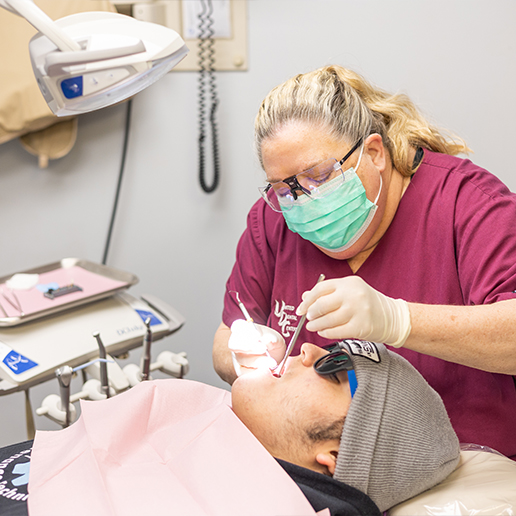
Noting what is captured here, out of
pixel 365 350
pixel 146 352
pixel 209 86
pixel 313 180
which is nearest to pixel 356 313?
pixel 365 350

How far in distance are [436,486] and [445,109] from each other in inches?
56.3

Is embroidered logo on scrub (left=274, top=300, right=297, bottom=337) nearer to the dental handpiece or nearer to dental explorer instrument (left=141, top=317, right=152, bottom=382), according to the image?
dental explorer instrument (left=141, top=317, right=152, bottom=382)

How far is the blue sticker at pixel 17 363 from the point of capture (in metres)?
1.29

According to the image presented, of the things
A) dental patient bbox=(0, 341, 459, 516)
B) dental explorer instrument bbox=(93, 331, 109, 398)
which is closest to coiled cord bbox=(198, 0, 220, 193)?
dental explorer instrument bbox=(93, 331, 109, 398)

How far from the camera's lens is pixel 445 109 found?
1.98m

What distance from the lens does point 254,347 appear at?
1.18 meters

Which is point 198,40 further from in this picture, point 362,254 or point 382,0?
point 362,254

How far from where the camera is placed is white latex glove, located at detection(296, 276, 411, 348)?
956mm

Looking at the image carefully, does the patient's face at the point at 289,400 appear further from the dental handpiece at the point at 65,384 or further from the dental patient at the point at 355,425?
the dental handpiece at the point at 65,384

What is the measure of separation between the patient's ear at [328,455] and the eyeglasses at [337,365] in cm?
10

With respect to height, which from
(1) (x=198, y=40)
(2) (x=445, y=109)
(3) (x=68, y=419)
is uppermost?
(1) (x=198, y=40)

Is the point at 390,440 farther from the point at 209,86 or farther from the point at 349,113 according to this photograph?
the point at 209,86

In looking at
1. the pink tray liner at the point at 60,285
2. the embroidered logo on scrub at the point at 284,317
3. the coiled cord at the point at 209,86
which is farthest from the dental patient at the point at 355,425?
the coiled cord at the point at 209,86

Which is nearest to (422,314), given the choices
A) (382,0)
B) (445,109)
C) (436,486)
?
(436,486)
